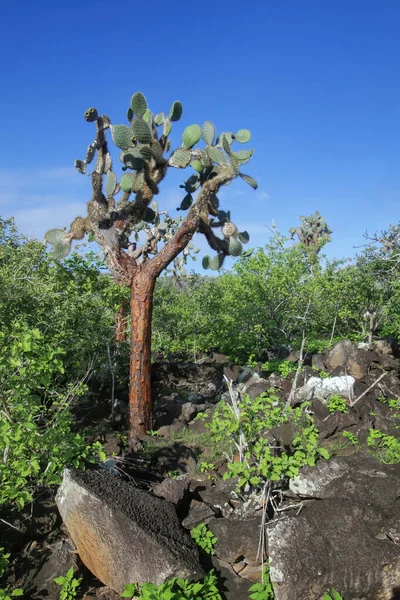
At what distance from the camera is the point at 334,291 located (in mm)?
15719

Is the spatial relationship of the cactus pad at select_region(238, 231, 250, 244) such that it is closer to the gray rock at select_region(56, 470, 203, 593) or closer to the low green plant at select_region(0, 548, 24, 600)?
the gray rock at select_region(56, 470, 203, 593)

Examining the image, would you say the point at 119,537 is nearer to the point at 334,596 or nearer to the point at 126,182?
the point at 334,596

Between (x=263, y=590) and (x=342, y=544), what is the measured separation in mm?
943

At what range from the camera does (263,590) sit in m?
4.45

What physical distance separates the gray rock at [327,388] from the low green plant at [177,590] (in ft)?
17.8

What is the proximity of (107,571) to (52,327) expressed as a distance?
14.9 feet

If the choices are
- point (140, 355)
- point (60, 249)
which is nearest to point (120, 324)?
point (140, 355)

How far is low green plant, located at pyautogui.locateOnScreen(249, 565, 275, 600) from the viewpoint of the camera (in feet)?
14.1

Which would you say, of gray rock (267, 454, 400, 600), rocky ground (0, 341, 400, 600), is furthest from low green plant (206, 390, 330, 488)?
gray rock (267, 454, 400, 600)

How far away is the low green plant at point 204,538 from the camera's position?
16.8ft

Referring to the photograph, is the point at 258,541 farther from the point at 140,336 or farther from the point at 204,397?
the point at 204,397

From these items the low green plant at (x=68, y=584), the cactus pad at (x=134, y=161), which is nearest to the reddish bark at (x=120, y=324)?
the cactus pad at (x=134, y=161)

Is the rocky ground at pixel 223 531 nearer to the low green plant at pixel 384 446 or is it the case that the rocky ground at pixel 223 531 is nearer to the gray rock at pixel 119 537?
the gray rock at pixel 119 537

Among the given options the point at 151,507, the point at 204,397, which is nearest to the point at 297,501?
the point at 151,507
